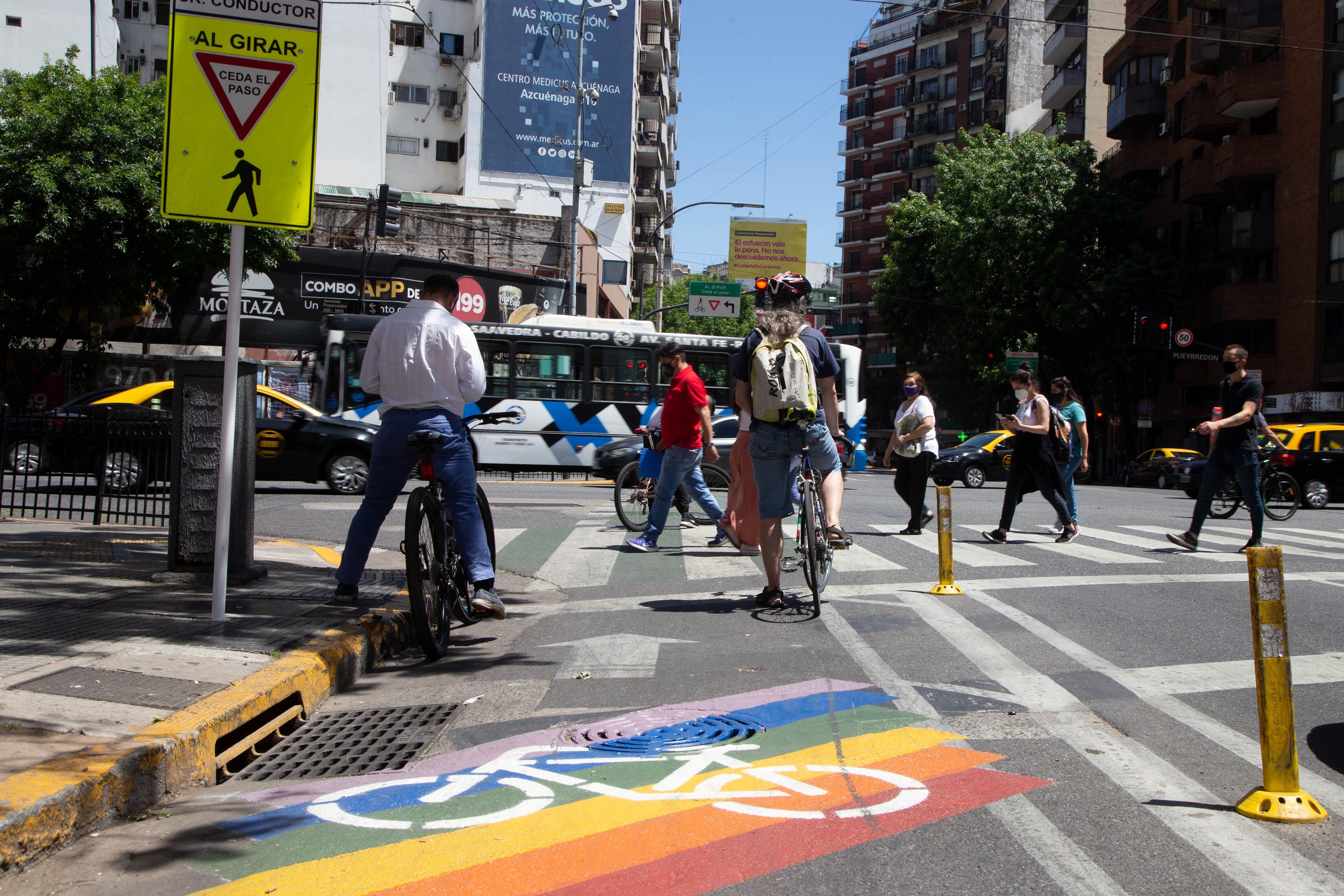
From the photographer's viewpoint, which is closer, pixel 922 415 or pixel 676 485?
pixel 676 485

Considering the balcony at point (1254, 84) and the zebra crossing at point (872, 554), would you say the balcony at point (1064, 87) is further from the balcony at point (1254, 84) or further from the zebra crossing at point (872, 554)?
the zebra crossing at point (872, 554)

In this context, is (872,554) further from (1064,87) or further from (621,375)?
(1064,87)

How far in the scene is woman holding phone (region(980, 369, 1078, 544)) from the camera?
11242 mm

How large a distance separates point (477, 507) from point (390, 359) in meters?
0.90

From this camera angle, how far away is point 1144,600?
7586 mm

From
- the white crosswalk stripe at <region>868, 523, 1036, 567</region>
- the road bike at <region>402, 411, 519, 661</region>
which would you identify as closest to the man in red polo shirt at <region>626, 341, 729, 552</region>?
the white crosswalk stripe at <region>868, 523, 1036, 567</region>

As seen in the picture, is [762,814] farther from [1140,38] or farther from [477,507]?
[1140,38]

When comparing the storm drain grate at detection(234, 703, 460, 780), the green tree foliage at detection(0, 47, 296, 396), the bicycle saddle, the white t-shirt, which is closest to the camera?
the storm drain grate at detection(234, 703, 460, 780)

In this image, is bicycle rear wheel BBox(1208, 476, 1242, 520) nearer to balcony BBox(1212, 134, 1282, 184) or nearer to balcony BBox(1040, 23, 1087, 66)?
balcony BBox(1212, 134, 1282, 184)

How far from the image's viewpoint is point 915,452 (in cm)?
1178

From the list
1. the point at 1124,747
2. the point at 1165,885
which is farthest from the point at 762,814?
the point at 1124,747

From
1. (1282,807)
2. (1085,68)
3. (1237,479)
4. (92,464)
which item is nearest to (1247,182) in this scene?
(1085,68)

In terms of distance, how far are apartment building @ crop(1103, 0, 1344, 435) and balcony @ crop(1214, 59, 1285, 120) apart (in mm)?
43

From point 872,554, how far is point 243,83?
21.0 feet
